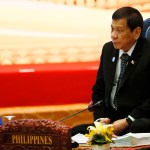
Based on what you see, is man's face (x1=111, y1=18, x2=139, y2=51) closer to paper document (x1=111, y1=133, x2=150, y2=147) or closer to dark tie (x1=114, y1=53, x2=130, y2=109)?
dark tie (x1=114, y1=53, x2=130, y2=109)

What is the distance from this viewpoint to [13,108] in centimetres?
297

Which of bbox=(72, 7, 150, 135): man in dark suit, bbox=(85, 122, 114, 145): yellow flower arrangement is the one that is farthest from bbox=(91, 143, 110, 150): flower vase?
bbox=(72, 7, 150, 135): man in dark suit

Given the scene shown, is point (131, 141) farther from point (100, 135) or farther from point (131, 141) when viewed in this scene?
point (100, 135)

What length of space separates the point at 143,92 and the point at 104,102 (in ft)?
0.67

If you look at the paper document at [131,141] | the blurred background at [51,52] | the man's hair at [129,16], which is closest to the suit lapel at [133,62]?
the man's hair at [129,16]

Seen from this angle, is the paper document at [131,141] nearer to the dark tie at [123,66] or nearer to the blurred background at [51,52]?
the dark tie at [123,66]

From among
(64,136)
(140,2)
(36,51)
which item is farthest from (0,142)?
(140,2)

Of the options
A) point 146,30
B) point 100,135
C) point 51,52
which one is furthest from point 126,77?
point 51,52

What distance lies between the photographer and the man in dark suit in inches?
82.0

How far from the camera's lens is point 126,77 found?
211 cm

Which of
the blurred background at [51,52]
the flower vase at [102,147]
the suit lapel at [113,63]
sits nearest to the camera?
the flower vase at [102,147]

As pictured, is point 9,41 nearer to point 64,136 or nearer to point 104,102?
point 104,102

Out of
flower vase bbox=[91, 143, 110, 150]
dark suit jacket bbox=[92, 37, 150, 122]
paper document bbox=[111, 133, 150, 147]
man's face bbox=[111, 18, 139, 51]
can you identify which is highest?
man's face bbox=[111, 18, 139, 51]

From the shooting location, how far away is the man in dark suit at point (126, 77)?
208cm
